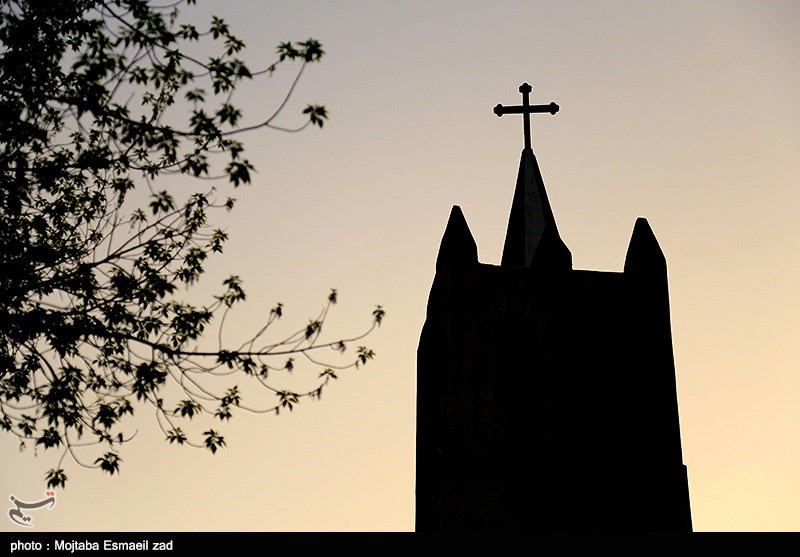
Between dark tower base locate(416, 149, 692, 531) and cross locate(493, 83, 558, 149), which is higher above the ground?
cross locate(493, 83, 558, 149)

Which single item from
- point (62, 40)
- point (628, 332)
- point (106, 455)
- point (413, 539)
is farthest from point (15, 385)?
point (628, 332)

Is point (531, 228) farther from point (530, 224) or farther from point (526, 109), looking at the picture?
point (526, 109)

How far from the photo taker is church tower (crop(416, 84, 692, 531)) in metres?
20.0

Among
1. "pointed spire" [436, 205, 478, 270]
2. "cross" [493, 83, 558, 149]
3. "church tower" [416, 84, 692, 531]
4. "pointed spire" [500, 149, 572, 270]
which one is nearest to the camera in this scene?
"church tower" [416, 84, 692, 531]

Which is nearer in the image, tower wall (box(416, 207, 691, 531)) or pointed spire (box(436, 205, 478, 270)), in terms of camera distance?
tower wall (box(416, 207, 691, 531))

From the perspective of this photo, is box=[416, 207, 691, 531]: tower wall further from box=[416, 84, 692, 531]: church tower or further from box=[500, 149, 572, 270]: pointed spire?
box=[500, 149, 572, 270]: pointed spire

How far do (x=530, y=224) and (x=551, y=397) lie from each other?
14.4 ft

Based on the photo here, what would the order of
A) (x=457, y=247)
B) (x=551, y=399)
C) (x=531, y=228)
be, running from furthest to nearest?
1. (x=531, y=228)
2. (x=457, y=247)
3. (x=551, y=399)

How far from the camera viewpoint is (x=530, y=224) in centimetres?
2378

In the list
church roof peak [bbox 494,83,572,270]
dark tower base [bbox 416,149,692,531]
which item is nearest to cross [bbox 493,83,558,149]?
church roof peak [bbox 494,83,572,270]

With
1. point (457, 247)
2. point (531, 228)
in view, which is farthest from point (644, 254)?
point (457, 247)

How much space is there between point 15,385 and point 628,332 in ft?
39.4

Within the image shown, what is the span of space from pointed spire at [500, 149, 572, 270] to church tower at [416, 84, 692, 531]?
0.09 metres

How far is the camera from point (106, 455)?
13.8 metres
